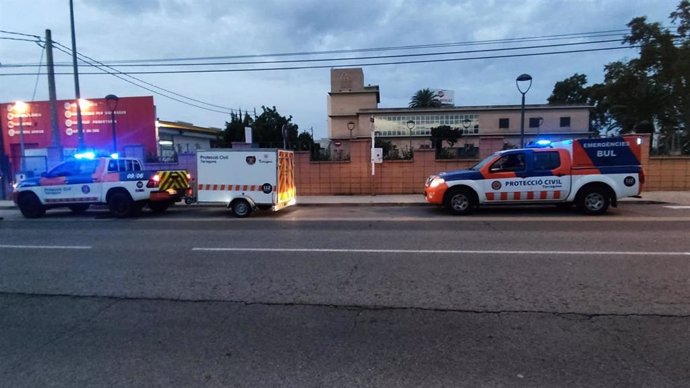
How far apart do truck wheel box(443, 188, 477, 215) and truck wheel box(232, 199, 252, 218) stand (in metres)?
5.78

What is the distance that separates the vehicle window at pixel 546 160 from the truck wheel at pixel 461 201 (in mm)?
1966

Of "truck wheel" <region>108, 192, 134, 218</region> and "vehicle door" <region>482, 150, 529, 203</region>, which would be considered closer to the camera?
"vehicle door" <region>482, 150, 529, 203</region>

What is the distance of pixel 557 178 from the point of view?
39.1 ft

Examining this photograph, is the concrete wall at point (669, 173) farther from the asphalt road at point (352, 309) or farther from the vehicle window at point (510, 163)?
the asphalt road at point (352, 309)

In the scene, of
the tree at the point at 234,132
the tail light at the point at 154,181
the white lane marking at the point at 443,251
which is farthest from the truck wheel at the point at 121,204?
the tree at the point at 234,132

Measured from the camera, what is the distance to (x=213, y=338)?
4027 millimetres

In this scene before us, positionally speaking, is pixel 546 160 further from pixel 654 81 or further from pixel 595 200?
pixel 654 81

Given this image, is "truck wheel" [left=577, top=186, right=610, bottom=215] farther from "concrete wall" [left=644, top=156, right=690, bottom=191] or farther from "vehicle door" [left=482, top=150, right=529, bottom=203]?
"concrete wall" [left=644, top=156, right=690, bottom=191]

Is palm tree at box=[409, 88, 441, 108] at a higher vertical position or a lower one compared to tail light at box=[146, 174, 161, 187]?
higher

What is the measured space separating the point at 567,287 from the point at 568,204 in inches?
335

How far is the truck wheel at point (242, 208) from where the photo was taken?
12.8 meters

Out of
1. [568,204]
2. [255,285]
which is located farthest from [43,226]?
[568,204]

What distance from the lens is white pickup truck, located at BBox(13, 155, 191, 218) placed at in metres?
13.2

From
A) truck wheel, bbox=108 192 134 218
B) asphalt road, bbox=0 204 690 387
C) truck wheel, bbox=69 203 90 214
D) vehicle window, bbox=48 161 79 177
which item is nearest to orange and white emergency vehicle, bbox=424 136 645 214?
asphalt road, bbox=0 204 690 387
